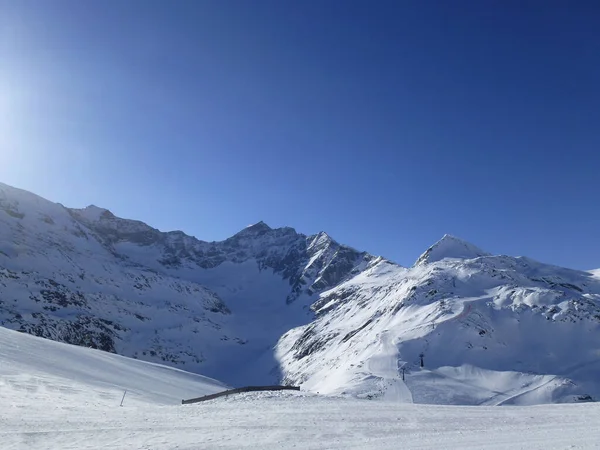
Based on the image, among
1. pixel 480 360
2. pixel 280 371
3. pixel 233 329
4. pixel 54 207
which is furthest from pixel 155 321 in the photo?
pixel 480 360

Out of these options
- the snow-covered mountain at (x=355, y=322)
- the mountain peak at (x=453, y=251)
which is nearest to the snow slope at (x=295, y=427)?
the snow-covered mountain at (x=355, y=322)

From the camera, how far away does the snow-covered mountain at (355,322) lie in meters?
47.7

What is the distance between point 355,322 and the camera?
107m

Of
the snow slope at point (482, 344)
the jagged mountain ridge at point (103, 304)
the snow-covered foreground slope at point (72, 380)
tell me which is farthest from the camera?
the jagged mountain ridge at point (103, 304)

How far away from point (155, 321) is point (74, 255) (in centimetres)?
4600

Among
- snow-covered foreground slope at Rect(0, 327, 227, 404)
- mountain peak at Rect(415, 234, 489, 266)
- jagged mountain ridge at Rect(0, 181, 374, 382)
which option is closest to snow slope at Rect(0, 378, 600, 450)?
snow-covered foreground slope at Rect(0, 327, 227, 404)

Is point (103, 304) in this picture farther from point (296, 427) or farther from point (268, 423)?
point (296, 427)

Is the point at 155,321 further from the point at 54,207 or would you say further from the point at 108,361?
the point at 108,361

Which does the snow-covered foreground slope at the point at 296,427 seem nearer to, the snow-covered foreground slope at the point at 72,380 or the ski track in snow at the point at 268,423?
the ski track in snow at the point at 268,423

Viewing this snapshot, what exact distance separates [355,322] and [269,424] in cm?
9372

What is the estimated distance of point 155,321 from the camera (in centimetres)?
→ 14438

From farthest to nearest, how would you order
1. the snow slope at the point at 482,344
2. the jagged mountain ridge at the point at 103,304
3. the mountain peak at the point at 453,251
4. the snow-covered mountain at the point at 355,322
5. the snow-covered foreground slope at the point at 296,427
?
the jagged mountain ridge at the point at 103,304 < the mountain peak at the point at 453,251 < the snow-covered mountain at the point at 355,322 < the snow slope at the point at 482,344 < the snow-covered foreground slope at the point at 296,427

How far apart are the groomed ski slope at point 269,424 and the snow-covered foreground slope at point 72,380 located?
0.15 metres

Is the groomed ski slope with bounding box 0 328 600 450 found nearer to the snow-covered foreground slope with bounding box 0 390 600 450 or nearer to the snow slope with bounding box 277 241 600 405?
the snow-covered foreground slope with bounding box 0 390 600 450
